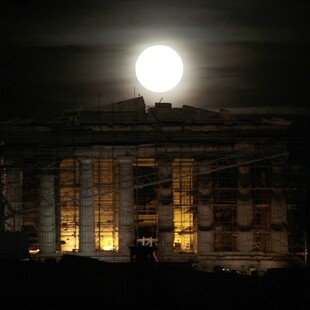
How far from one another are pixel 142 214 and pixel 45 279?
1091 inches

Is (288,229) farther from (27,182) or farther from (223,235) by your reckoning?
(27,182)

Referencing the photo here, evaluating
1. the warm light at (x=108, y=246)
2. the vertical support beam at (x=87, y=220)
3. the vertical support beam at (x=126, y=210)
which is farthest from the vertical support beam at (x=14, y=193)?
the vertical support beam at (x=126, y=210)

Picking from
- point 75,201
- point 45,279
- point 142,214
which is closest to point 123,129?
point 75,201

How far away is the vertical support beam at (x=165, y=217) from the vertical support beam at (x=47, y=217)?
7.39 m

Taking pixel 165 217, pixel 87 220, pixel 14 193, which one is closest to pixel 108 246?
pixel 87 220

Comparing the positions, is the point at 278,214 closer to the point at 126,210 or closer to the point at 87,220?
the point at 126,210

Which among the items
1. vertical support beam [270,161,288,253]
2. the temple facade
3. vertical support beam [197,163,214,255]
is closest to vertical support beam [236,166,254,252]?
the temple facade

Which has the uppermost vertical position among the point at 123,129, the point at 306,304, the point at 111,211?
the point at 123,129

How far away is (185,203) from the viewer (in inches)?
2968

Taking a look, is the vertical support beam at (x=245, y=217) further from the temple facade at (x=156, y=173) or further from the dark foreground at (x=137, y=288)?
the dark foreground at (x=137, y=288)

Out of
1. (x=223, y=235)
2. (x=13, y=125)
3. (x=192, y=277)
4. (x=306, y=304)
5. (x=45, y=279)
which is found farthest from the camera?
(x=223, y=235)

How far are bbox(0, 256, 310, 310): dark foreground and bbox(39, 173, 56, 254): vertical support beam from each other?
1198 centimetres

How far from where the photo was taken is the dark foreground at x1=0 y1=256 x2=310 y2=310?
48188 millimetres

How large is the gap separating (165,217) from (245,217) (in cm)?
557
